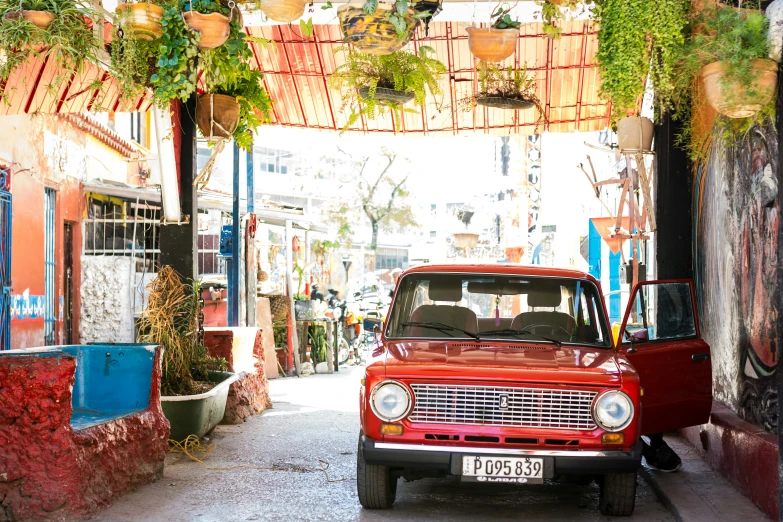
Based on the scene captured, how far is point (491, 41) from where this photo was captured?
7.75 m

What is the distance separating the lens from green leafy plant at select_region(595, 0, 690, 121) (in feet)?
21.4

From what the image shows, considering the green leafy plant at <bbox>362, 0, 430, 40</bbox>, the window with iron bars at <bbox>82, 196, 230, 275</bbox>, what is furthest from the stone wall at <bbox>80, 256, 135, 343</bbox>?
the green leafy plant at <bbox>362, 0, 430, 40</bbox>

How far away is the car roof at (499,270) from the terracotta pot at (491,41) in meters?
1.99

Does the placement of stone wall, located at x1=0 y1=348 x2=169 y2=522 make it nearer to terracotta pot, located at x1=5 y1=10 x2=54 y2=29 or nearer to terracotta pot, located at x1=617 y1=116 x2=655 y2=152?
terracotta pot, located at x1=5 y1=10 x2=54 y2=29

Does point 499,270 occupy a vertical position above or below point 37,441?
above

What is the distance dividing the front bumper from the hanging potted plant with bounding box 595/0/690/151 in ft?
8.83

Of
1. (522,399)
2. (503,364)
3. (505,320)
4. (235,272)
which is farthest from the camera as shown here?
(235,272)

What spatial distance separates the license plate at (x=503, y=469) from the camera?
5.61 m

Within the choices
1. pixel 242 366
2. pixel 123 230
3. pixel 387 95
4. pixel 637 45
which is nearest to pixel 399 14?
pixel 387 95

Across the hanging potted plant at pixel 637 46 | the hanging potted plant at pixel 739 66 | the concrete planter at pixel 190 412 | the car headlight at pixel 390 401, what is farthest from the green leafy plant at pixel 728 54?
the concrete planter at pixel 190 412

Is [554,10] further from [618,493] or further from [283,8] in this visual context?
[618,493]

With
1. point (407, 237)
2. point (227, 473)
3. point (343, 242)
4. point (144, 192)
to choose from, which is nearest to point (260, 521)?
point (227, 473)

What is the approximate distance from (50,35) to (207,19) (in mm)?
1171

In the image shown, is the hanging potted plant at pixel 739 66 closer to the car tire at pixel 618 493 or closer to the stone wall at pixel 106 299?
the car tire at pixel 618 493
